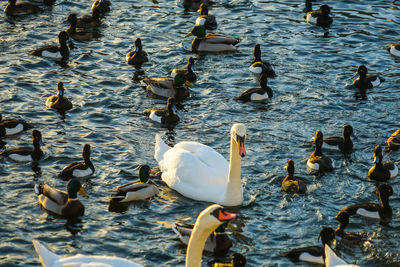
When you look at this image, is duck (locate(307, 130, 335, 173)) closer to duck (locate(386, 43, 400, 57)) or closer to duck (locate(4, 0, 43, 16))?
duck (locate(386, 43, 400, 57))

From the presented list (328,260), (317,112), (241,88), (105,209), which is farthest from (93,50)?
(328,260)

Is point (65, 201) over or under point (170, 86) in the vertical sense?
under

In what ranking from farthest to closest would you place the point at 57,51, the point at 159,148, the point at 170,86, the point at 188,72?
the point at 57,51 → the point at 188,72 → the point at 170,86 → the point at 159,148

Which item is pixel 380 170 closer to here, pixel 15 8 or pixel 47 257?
pixel 47 257

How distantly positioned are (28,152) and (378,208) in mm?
7267

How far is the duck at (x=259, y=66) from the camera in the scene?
2116 cm

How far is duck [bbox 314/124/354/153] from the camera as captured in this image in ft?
56.4

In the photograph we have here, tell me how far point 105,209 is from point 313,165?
178 inches

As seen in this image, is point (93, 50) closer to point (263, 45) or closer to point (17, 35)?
point (17, 35)

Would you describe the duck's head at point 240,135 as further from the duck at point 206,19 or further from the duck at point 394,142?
the duck at point 206,19

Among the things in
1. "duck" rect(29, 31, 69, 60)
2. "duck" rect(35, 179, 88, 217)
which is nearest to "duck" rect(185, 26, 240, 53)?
"duck" rect(29, 31, 69, 60)

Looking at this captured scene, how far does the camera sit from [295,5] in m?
27.0

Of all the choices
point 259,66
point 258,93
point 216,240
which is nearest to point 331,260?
point 216,240

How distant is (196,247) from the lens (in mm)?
10297
